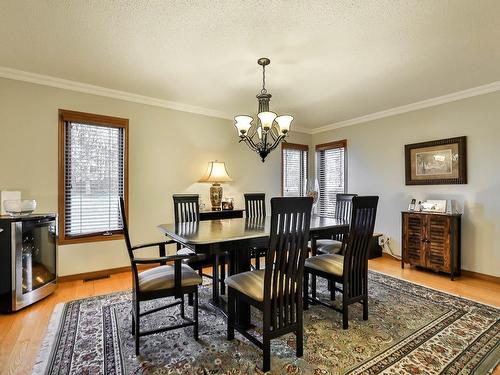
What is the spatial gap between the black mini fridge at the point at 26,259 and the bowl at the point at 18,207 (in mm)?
125

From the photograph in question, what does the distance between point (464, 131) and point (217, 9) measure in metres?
3.68

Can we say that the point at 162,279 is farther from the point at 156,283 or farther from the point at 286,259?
the point at 286,259

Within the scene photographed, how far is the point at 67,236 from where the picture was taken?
3488mm

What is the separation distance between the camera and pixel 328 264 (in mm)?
2480

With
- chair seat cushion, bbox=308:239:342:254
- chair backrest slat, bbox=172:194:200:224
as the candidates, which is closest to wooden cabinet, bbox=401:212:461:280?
chair seat cushion, bbox=308:239:342:254

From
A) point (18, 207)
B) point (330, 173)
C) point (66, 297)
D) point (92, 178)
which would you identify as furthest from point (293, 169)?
point (18, 207)

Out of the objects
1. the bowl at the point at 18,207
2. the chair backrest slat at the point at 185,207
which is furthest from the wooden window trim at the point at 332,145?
the bowl at the point at 18,207

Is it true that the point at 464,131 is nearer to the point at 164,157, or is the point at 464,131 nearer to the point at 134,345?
the point at 164,157

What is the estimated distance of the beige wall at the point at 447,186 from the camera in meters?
3.52

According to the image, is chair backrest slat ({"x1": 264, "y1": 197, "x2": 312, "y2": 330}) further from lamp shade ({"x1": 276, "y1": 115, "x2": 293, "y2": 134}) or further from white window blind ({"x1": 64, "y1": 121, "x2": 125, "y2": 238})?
white window blind ({"x1": 64, "y1": 121, "x2": 125, "y2": 238})

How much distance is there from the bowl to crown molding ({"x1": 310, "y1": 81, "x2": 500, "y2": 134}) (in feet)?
16.5

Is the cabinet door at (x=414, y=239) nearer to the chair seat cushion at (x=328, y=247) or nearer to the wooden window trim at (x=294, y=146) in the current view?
the chair seat cushion at (x=328, y=247)

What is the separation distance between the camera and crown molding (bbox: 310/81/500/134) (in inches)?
139

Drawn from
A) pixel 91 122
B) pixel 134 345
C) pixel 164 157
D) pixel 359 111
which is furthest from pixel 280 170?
pixel 134 345
